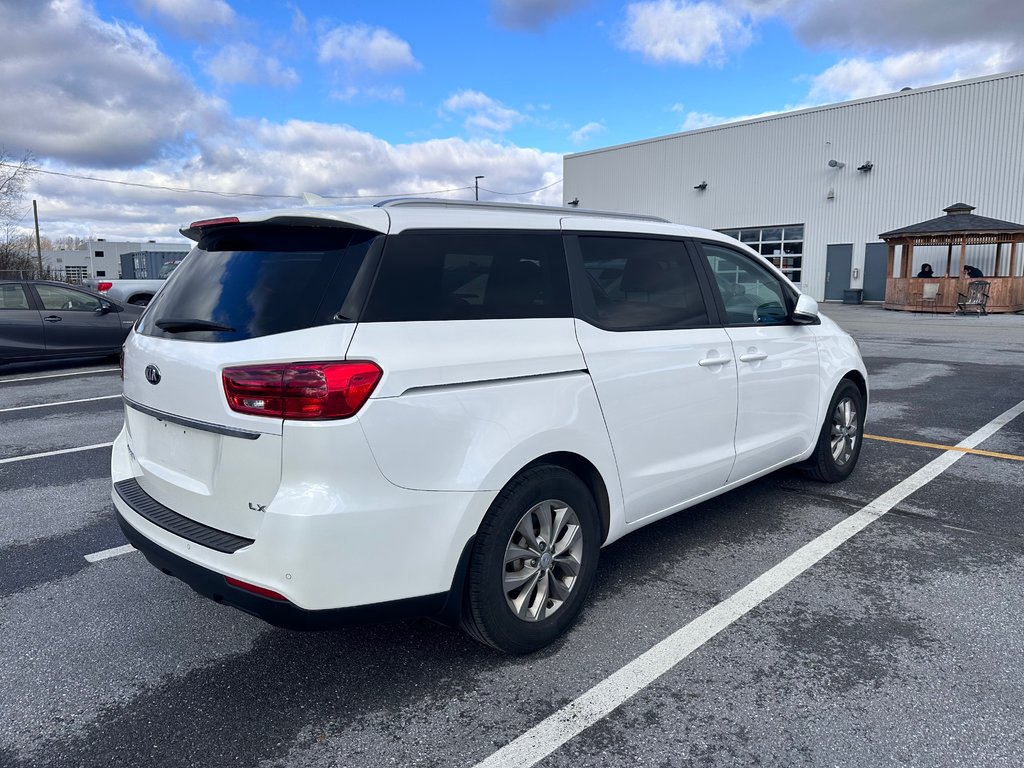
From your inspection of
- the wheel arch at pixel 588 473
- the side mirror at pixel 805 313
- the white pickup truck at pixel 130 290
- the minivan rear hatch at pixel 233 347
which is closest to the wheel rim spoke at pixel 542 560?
the wheel arch at pixel 588 473

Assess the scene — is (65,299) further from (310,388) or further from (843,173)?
(843,173)

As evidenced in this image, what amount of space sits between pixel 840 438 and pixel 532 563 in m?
3.09

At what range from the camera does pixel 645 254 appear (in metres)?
3.65

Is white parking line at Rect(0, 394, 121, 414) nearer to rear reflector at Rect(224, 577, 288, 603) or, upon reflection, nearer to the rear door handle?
rear reflector at Rect(224, 577, 288, 603)

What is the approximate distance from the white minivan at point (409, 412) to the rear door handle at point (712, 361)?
0.06ft

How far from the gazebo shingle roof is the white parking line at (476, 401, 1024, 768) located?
857 inches

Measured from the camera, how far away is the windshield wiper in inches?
105

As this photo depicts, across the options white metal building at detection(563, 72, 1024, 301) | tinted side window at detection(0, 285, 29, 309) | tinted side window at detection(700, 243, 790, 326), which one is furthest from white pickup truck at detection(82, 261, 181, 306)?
white metal building at detection(563, 72, 1024, 301)

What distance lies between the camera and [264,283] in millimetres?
2666

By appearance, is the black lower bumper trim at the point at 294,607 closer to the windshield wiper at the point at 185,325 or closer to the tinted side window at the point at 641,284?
the windshield wiper at the point at 185,325

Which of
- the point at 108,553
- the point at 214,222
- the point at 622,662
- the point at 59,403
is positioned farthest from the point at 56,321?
the point at 622,662

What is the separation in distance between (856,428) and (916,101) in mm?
27376

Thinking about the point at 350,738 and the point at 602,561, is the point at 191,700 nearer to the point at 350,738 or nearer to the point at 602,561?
the point at 350,738

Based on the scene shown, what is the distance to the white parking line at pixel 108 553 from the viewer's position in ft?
13.2
